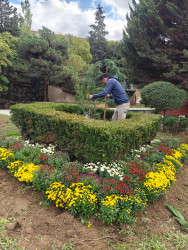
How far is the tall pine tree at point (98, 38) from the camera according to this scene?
3306 cm

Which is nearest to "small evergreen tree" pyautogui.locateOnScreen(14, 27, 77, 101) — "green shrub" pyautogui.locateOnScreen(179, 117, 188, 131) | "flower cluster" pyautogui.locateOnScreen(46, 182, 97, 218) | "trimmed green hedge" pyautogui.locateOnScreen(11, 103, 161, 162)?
"green shrub" pyautogui.locateOnScreen(179, 117, 188, 131)

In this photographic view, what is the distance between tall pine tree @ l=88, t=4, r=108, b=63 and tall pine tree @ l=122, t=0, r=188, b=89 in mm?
22701

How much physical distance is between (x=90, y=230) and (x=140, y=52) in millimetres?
9947

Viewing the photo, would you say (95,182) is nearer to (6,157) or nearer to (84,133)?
(84,133)

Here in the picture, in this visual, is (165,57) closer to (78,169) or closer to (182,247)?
(78,169)

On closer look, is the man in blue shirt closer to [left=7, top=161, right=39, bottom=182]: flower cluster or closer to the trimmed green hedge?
the trimmed green hedge

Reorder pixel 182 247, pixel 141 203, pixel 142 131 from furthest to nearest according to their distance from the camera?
pixel 142 131 → pixel 141 203 → pixel 182 247

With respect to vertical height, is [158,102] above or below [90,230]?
above

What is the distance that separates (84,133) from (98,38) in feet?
119

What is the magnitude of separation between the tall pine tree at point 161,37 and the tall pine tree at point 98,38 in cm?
2270

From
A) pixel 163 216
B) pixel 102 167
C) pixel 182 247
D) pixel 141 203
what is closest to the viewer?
pixel 182 247

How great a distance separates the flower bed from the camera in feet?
8.40

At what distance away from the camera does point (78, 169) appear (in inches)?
131

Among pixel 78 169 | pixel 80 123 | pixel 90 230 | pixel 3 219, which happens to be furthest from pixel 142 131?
pixel 3 219
